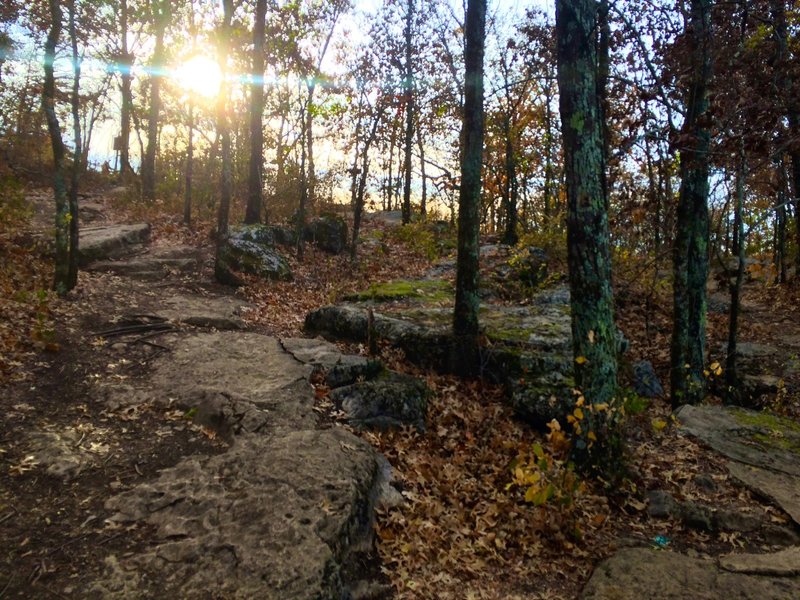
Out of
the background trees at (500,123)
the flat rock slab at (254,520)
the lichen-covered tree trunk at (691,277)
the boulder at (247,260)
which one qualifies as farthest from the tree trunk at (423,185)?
the flat rock slab at (254,520)

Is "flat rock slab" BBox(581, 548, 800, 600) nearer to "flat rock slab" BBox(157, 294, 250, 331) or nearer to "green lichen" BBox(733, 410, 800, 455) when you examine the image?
→ "green lichen" BBox(733, 410, 800, 455)

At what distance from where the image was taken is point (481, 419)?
Result: 7.86 m

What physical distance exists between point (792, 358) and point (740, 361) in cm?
106

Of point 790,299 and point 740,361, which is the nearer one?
point 740,361

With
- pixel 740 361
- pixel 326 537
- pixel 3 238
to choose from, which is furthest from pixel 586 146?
pixel 3 238

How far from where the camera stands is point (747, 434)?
791 centimetres

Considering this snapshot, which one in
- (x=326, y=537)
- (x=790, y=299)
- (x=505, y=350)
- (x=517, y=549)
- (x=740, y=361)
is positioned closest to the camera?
(x=326, y=537)

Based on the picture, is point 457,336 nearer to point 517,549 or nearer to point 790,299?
point 517,549

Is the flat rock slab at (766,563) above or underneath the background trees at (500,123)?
underneath

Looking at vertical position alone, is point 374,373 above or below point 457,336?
below

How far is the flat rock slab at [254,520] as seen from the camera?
3854 millimetres

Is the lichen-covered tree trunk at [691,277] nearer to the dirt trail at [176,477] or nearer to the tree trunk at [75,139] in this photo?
the dirt trail at [176,477]

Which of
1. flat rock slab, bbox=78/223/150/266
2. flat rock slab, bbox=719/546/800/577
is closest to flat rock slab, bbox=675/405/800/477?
flat rock slab, bbox=719/546/800/577

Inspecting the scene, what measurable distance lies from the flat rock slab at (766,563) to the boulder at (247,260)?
12.2 m
